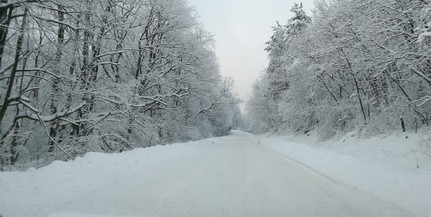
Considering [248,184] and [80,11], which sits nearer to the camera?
[248,184]

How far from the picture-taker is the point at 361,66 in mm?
12078

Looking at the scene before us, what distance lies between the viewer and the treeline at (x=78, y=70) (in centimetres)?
839

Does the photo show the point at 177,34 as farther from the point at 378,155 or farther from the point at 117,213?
the point at 117,213

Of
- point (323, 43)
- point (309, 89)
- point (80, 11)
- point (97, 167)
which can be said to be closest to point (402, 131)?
point (323, 43)

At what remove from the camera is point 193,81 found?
952 inches

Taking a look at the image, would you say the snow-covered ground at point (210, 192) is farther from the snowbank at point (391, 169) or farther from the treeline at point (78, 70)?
the treeline at point (78, 70)

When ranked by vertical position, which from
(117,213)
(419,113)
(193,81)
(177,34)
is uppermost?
(177,34)

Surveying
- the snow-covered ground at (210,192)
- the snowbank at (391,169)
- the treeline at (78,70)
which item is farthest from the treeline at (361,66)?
the treeline at (78,70)

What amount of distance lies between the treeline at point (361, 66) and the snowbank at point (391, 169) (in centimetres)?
161

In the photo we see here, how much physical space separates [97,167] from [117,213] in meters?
4.04

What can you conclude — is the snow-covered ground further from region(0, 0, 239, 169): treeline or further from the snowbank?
region(0, 0, 239, 169): treeline

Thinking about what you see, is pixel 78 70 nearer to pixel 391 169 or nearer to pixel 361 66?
pixel 391 169

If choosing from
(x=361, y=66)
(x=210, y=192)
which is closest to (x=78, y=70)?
(x=210, y=192)

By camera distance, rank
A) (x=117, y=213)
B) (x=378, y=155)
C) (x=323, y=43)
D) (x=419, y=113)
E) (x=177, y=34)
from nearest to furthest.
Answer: (x=117, y=213), (x=378, y=155), (x=419, y=113), (x=323, y=43), (x=177, y=34)
